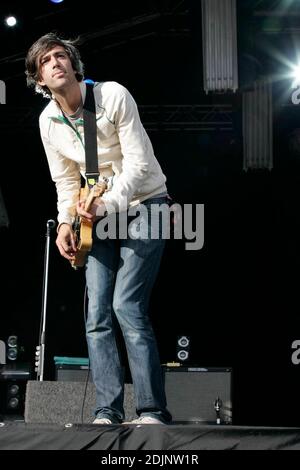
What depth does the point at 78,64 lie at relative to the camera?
3.75m

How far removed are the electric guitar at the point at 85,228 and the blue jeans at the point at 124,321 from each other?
7 centimetres

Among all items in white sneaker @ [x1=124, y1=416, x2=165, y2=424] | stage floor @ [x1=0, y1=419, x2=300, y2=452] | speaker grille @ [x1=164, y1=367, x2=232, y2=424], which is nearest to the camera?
stage floor @ [x1=0, y1=419, x2=300, y2=452]

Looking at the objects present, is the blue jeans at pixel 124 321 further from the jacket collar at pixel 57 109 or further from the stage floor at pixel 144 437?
the stage floor at pixel 144 437

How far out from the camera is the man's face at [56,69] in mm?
3625

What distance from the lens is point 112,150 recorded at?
12.1ft

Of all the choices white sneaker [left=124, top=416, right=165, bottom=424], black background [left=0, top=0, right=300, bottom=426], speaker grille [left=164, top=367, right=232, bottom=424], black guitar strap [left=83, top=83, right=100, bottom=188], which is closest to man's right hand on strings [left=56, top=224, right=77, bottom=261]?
black guitar strap [left=83, top=83, right=100, bottom=188]

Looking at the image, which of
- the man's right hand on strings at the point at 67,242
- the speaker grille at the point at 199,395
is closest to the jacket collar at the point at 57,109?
the man's right hand on strings at the point at 67,242

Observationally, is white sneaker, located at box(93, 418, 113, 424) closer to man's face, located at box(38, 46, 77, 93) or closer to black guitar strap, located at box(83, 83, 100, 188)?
black guitar strap, located at box(83, 83, 100, 188)

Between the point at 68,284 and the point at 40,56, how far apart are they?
6.21m

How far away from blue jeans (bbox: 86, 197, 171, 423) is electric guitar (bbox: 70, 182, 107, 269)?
7 cm

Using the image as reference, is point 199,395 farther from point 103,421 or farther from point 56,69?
point 56,69

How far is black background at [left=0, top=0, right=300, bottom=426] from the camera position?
922cm
